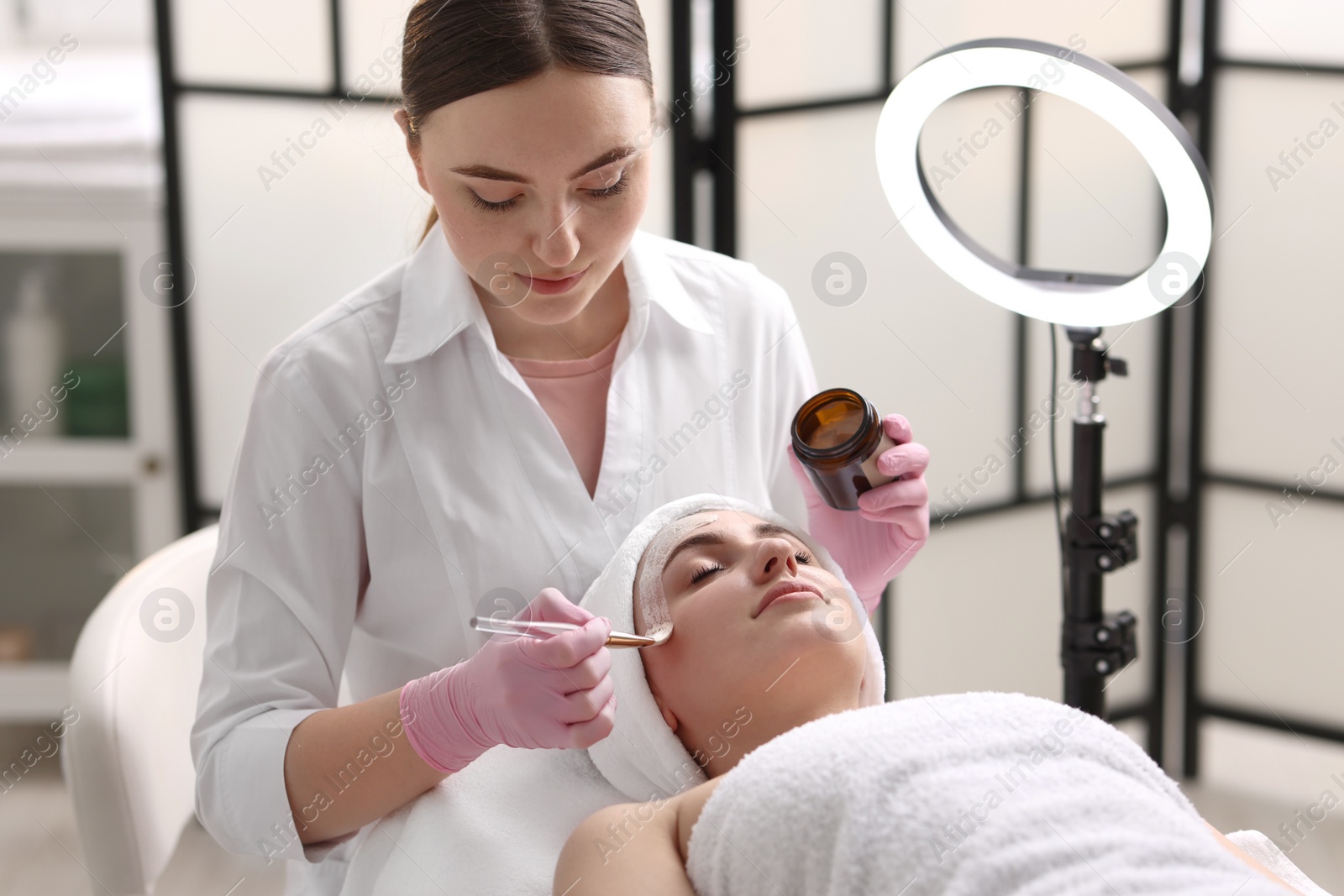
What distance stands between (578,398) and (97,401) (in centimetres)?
152

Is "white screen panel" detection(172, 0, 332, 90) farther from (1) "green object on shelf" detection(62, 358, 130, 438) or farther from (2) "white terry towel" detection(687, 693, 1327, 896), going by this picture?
(2) "white terry towel" detection(687, 693, 1327, 896)

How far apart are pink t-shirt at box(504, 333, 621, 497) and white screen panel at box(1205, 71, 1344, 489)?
1.44 metres

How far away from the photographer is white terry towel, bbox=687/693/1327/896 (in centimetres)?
96

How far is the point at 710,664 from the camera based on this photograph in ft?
4.29

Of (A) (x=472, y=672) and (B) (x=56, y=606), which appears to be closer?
(A) (x=472, y=672)

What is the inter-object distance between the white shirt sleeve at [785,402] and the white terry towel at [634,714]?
0.28m

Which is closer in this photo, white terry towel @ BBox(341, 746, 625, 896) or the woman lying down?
the woman lying down

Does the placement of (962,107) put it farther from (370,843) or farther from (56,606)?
(56,606)

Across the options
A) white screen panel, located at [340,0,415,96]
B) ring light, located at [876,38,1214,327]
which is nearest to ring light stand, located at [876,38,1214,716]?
ring light, located at [876,38,1214,327]

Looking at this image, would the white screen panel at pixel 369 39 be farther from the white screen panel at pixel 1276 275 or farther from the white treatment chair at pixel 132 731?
the white screen panel at pixel 1276 275

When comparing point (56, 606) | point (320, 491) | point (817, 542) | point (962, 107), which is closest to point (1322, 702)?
point (962, 107)

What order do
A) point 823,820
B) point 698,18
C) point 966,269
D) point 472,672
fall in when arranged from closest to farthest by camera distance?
point 823,820 → point 472,672 → point 966,269 → point 698,18

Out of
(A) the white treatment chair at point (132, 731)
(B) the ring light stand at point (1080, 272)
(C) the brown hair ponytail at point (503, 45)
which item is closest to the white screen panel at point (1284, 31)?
(B) the ring light stand at point (1080, 272)

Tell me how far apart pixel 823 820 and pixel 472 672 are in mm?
356
